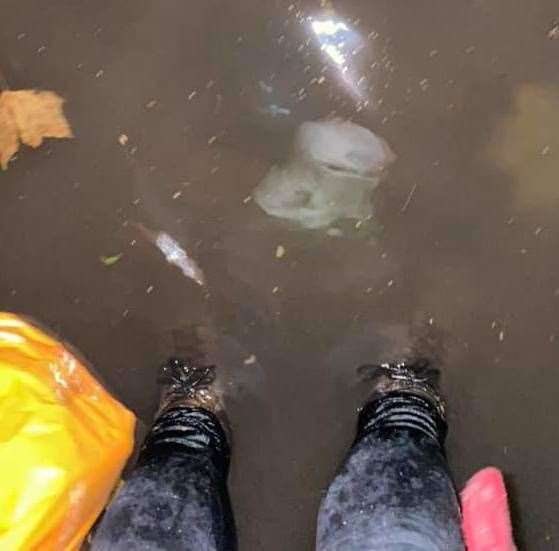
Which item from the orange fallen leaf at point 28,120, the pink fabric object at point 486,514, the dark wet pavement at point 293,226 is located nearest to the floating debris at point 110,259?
the dark wet pavement at point 293,226

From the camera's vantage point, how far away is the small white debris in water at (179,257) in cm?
124

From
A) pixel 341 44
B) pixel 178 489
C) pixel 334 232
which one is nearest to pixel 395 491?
pixel 178 489

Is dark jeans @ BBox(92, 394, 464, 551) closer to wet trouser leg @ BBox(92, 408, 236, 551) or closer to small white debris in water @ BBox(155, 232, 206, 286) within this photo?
wet trouser leg @ BBox(92, 408, 236, 551)

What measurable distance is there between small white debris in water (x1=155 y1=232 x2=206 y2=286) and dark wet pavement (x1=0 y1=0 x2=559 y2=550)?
0.03 feet

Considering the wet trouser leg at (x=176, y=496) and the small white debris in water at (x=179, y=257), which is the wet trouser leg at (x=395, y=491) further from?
the small white debris in water at (x=179, y=257)

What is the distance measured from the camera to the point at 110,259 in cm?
125

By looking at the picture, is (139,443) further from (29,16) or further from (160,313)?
(29,16)

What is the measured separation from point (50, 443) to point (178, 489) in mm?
166

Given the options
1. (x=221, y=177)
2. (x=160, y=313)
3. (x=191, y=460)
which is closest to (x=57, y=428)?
(x=191, y=460)

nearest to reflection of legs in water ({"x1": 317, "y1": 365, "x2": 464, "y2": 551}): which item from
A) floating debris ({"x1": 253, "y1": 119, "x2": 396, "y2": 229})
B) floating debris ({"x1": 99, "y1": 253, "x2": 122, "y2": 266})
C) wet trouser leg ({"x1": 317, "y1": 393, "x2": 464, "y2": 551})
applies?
wet trouser leg ({"x1": 317, "y1": 393, "x2": 464, "y2": 551})

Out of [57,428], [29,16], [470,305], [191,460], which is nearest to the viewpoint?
[57,428]

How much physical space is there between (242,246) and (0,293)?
32 centimetres

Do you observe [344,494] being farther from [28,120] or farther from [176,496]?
Result: [28,120]

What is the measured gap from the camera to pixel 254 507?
117 cm
